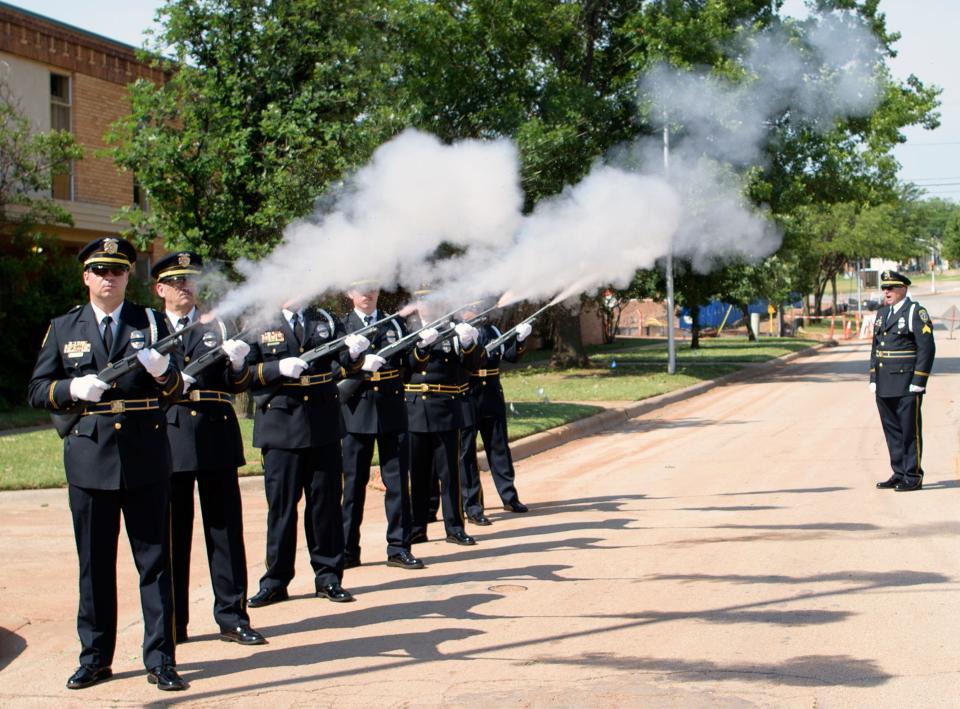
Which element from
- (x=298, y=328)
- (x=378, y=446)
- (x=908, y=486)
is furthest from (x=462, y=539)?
(x=908, y=486)

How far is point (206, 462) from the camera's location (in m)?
6.04

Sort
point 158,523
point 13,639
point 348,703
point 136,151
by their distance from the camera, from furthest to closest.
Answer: point 136,151, point 13,639, point 158,523, point 348,703

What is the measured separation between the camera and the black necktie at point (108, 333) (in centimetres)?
532

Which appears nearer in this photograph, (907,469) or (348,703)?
(348,703)

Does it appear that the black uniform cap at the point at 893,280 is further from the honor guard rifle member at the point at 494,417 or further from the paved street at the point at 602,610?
the honor guard rifle member at the point at 494,417

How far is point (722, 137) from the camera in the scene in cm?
2341

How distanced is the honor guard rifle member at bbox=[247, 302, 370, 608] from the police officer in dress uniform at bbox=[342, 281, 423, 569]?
29.1 inches

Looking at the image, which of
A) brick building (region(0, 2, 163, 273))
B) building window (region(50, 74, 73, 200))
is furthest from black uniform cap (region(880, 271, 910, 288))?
building window (region(50, 74, 73, 200))

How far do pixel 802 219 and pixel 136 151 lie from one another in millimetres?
20946

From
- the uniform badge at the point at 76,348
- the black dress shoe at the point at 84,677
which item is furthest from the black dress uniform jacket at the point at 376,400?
the black dress shoe at the point at 84,677

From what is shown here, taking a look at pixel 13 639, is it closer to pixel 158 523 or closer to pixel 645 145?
pixel 158 523

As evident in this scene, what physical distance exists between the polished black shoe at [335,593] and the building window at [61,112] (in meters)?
18.6

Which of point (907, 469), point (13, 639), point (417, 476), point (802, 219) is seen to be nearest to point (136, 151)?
point (417, 476)

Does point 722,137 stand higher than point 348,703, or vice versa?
point 722,137
